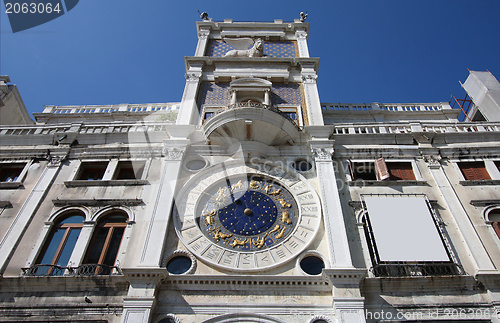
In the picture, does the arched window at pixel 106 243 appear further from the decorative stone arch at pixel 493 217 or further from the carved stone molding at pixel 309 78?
the decorative stone arch at pixel 493 217

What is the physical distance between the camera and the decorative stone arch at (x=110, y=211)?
1399cm

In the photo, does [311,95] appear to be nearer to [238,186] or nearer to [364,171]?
A: [364,171]

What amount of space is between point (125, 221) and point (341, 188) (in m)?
7.97

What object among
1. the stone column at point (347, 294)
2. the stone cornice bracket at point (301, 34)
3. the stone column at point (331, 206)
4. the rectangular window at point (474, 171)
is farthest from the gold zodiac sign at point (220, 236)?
the stone cornice bracket at point (301, 34)

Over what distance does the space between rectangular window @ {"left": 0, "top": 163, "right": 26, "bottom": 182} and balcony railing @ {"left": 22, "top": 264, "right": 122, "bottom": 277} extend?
547 centimetres

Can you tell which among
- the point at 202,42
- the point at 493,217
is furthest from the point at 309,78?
the point at 493,217

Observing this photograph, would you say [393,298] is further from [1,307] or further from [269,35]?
[269,35]

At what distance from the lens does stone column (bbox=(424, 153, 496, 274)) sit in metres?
12.5

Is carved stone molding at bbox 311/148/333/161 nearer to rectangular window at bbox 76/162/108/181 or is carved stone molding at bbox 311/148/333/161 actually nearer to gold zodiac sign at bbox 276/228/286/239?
gold zodiac sign at bbox 276/228/286/239

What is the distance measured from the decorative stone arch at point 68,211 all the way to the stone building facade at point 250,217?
0.05 metres

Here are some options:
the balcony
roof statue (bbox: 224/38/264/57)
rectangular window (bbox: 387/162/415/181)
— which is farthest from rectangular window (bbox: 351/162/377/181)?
roof statue (bbox: 224/38/264/57)

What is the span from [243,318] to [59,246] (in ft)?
21.8

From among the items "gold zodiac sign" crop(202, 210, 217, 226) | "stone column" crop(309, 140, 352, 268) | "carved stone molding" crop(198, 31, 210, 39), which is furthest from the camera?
"carved stone molding" crop(198, 31, 210, 39)

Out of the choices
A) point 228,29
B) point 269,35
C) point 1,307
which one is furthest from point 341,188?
point 228,29
